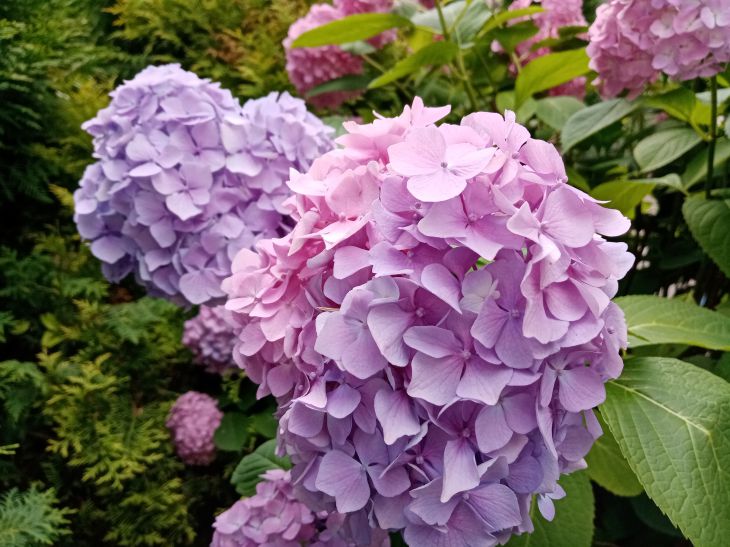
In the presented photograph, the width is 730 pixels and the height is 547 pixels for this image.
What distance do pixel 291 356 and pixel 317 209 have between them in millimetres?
106

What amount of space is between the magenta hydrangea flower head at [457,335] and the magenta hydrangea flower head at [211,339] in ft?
2.84

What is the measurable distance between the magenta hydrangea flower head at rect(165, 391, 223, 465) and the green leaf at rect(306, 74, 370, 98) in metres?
0.64

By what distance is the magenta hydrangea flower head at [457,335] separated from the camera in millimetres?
395

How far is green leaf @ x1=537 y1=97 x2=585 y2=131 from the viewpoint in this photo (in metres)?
0.97

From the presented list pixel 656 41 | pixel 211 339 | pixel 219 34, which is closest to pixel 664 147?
pixel 656 41

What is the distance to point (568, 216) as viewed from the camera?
16.2 inches

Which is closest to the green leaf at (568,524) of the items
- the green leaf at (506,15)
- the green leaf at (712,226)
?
the green leaf at (712,226)

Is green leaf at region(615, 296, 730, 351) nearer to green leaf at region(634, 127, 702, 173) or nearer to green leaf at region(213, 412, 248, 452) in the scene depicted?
green leaf at region(634, 127, 702, 173)

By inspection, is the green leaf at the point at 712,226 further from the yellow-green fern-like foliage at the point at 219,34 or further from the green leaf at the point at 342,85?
the yellow-green fern-like foliage at the point at 219,34

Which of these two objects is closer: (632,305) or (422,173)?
(422,173)

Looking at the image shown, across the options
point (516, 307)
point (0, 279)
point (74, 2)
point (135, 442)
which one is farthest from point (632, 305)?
point (74, 2)

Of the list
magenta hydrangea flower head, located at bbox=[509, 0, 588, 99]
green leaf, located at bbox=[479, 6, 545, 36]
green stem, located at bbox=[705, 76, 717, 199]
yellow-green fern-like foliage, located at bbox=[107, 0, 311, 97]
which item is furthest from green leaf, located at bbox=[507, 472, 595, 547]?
yellow-green fern-like foliage, located at bbox=[107, 0, 311, 97]

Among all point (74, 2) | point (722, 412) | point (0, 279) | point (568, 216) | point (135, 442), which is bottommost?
point (135, 442)

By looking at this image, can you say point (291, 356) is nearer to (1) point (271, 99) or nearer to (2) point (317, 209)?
(2) point (317, 209)
